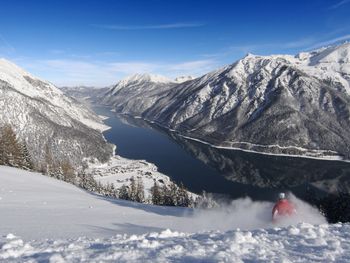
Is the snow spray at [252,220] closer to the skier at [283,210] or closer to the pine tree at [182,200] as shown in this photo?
the skier at [283,210]

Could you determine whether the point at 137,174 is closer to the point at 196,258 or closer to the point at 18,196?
the point at 18,196

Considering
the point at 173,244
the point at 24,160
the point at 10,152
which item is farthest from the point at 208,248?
the point at 24,160

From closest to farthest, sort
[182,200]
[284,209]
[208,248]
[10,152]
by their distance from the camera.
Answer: [208,248] < [284,209] < [10,152] < [182,200]

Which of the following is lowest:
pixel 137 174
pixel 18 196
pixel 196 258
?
pixel 137 174

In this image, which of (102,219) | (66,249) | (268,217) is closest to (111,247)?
(66,249)

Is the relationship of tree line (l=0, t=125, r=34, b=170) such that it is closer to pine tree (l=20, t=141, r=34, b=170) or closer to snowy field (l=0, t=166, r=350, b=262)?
pine tree (l=20, t=141, r=34, b=170)

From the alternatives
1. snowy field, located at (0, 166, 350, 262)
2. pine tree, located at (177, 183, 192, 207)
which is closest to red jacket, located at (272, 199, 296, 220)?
snowy field, located at (0, 166, 350, 262)

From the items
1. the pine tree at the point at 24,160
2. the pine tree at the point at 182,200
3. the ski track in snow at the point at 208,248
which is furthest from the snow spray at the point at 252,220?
the pine tree at the point at 182,200

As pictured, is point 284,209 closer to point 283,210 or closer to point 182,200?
point 283,210

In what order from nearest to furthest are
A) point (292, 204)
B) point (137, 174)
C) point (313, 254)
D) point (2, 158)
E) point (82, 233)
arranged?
point (313, 254)
point (82, 233)
point (292, 204)
point (2, 158)
point (137, 174)

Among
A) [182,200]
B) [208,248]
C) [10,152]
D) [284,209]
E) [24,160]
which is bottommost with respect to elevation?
[182,200]

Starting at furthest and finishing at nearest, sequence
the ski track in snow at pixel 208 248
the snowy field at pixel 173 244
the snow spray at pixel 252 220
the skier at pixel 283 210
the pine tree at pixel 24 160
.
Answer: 1. the pine tree at pixel 24 160
2. the snow spray at pixel 252 220
3. the skier at pixel 283 210
4. the snowy field at pixel 173 244
5. the ski track in snow at pixel 208 248
